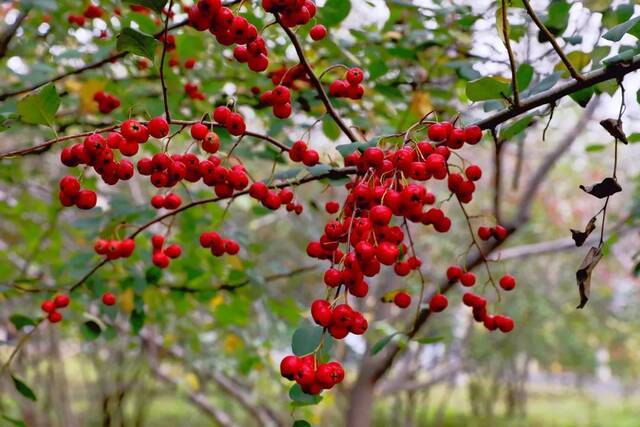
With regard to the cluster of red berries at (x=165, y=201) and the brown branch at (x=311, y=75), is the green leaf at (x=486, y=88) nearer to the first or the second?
the brown branch at (x=311, y=75)

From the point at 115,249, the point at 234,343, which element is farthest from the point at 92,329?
the point at 234,343

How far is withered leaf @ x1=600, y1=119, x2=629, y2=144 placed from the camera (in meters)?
0.74

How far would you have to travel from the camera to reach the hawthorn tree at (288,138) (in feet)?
2.44

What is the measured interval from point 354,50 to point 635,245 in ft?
19.6

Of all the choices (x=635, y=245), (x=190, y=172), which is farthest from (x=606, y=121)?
(x=635, y=245)

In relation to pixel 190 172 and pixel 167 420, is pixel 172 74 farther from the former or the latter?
pixel 167 420

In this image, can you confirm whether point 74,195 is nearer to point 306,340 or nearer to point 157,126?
point 157,126

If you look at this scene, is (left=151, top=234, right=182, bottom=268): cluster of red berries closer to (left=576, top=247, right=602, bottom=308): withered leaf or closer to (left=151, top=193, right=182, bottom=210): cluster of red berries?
(left=151, top=193, right=182, bottom=210): cluster of red berries

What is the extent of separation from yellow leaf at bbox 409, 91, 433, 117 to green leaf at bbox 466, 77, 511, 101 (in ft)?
2.42

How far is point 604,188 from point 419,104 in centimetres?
92

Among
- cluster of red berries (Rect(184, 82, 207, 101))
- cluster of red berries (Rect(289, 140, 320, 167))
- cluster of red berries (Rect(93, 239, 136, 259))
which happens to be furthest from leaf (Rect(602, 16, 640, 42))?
cluster of red berries (Rect(184, 82, 207, 101))

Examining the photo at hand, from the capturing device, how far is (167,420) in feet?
30.7

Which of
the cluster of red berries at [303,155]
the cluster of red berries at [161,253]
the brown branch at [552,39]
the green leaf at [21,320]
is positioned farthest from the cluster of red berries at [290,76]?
the green leaf at [21,320]

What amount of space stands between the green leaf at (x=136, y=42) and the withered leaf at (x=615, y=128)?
2.07 feet
